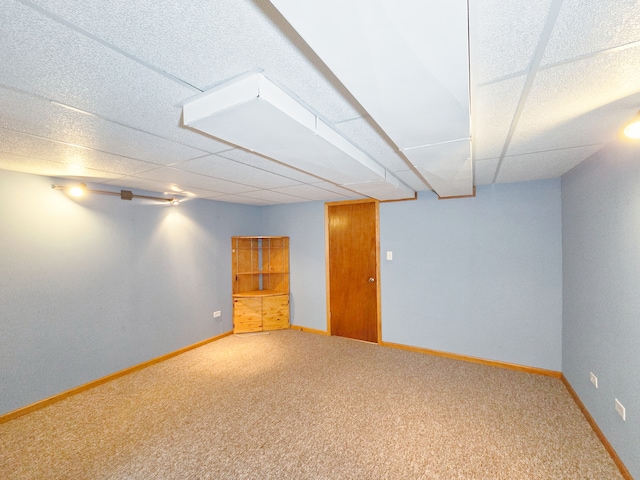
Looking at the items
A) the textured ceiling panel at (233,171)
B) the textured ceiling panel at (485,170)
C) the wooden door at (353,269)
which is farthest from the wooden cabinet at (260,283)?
the textured ceiling panel at (485,170)

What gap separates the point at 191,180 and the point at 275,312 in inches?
111

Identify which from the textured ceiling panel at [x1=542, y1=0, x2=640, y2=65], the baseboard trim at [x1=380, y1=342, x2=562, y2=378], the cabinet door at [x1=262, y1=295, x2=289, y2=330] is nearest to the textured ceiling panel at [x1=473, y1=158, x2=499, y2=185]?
the textured ceiling panel at [x1=542, y1=0, x2=640, y2=65]

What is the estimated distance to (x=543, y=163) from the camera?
2504 mm

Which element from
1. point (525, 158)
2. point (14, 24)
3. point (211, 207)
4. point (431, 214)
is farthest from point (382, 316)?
point (14, 24)

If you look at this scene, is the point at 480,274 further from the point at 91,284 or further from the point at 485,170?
the point at 91,284

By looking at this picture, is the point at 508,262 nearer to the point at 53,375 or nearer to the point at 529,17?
the point at 529,17

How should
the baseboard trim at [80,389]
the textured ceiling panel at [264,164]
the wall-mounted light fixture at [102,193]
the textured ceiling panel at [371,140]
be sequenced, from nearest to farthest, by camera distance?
the textured ceiling panel at [371,140]
the textured ceiling panel at [264,164]
the baseboard trim at [80,389]
the wall-mounted light fixture at [102,193]

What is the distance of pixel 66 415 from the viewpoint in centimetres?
255

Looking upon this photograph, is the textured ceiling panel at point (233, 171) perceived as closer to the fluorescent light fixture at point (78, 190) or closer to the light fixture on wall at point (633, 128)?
the fluorescent light fixture at point (78, 190)

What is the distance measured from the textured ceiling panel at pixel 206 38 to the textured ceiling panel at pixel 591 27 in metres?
0.79

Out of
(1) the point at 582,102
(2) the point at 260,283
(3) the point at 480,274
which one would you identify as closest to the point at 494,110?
(1) the point at 582,102

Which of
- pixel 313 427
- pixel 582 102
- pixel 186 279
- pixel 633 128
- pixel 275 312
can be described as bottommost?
pixel 313 427

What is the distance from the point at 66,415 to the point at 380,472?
285 cm

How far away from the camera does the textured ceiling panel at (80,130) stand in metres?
1.38
